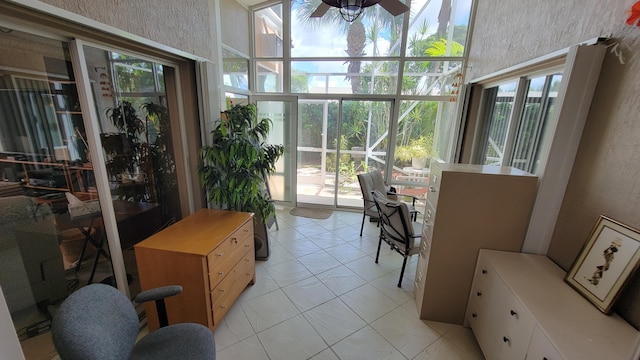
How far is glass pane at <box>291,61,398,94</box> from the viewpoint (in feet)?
12.6

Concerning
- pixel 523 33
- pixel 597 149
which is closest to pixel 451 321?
pixel 597 149

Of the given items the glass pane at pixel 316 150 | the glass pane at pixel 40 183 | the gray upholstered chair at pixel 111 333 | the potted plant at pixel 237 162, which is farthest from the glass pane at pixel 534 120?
the glass pane at pixel 40 183

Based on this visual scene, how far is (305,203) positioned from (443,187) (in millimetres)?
3012

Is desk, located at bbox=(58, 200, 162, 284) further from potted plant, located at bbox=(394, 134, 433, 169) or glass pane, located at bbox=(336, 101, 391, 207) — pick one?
potted plant, located at bbox=(394, 134, 433, 169)

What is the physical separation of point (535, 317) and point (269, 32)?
178 inches

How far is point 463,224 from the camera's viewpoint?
5.97ft

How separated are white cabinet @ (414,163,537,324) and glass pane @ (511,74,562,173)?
55cm

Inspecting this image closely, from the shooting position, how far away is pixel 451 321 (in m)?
2.01

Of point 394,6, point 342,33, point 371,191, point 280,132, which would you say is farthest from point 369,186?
point 342,33

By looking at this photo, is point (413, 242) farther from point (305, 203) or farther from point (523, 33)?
point (305, 203)

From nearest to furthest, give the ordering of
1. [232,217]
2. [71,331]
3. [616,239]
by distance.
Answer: [71,331], [616,239], [232,217]

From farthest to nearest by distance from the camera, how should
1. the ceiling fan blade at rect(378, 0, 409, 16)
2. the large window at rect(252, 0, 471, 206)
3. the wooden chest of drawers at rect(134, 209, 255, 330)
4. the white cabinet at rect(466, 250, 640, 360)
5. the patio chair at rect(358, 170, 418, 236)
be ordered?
the large window at rect(252, 0, 471, 206) → the patio chair at rect(358, 170, 418, 236) → the ceiling fan blade at rect(378, 0, 409, 16) → the wooden chest of drawers at rect(134, 209, 255, 330) → the white cabinet at rect(466, 250, 640, 360)

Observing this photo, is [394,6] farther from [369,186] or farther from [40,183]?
[40,183]

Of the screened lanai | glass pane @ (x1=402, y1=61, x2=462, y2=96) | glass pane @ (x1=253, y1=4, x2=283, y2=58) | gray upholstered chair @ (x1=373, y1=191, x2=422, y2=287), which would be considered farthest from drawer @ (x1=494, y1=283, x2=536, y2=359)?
glass pane @ (x1=253, y1=4, x2=283, y2=58)
